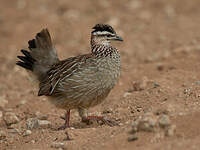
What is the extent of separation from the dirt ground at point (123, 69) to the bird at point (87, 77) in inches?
19.7

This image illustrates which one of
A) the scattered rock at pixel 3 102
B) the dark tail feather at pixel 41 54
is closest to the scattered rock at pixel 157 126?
the dark tail feather at pixel 41 54

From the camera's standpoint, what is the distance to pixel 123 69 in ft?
44.3

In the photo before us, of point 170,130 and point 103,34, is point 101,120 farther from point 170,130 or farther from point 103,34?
point 170,130

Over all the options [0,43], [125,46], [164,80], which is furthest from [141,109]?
[0,43]

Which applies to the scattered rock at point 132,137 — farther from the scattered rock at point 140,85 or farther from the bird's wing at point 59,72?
the scattered rock at point 140,85

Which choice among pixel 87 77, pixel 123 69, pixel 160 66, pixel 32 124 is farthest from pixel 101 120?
pixel 123 69

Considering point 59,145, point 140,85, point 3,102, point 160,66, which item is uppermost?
point 160,66

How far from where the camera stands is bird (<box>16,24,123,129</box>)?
8.70 metres

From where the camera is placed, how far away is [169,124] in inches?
260

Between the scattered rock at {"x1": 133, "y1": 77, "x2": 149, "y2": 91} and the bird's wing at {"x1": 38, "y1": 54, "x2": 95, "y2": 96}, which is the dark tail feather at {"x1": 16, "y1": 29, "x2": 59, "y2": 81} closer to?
the bird's wing at {"x1": 38, "y1": 54, "x2": 95, "y2": 96}

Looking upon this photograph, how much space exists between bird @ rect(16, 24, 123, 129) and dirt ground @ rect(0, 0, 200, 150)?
0.50 metres

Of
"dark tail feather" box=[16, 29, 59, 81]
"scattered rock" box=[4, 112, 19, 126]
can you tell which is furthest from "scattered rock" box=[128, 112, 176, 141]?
"scattered rock" box=[4, 112, 19, 126]

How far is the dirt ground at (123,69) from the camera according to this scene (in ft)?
24.1

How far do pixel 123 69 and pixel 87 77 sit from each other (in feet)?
16.1
